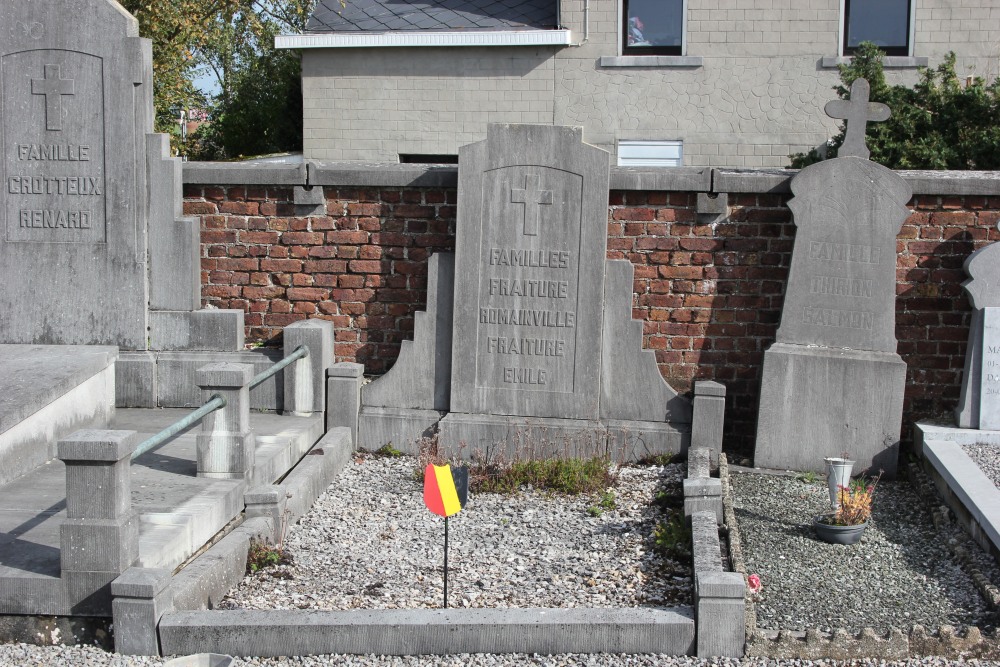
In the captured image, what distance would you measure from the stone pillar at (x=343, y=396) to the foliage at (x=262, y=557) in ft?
7.10

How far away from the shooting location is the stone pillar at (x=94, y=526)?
173 inches

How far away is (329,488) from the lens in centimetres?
→ 679

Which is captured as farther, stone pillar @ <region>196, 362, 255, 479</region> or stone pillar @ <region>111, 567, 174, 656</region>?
stone pillar @ <region>196, 362, 255, 479</region>

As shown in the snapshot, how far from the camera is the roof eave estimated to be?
12.8 metres

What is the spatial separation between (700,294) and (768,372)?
2.86ft

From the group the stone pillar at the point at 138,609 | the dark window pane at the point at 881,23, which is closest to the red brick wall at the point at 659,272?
the stone pillar at the point at 138,609

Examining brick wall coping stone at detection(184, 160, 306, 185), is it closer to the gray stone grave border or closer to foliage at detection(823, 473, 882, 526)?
the gray stone grave border

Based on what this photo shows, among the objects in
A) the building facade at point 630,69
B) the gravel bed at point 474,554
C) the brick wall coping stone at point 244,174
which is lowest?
the gravel bed at point 474,554

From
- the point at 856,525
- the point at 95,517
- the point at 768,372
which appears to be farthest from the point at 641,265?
the point at 95,517

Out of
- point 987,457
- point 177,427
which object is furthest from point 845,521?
point 177,427

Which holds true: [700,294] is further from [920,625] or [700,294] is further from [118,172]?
[118,172]

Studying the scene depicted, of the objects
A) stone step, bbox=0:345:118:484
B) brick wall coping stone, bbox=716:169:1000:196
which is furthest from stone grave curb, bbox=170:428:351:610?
brick wall coping stone, bbox=716:169:1000:196

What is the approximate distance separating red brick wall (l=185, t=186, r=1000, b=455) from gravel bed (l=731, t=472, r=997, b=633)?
1321mm

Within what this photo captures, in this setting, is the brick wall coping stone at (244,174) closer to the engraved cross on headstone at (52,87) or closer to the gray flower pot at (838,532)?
the engraved cross on headstone at (52,87)
